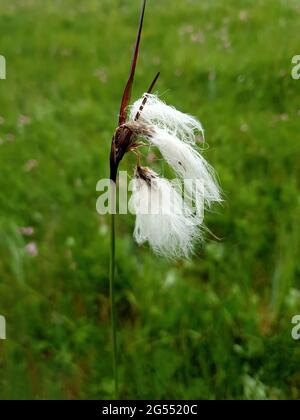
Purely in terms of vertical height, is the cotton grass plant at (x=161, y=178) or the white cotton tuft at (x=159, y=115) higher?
the white cotton tuft at (x=159, y=115)

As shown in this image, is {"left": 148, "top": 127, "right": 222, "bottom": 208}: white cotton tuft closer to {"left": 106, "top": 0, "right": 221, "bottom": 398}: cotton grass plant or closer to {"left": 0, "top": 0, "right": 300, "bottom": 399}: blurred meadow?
{"left": 106, "top": 0, "right": 221, "bottom": 398}: cotton grass plant

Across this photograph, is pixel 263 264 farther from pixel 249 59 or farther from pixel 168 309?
pixel 249 59

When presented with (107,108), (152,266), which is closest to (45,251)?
(152,266)

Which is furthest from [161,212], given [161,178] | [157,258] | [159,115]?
[157,258]

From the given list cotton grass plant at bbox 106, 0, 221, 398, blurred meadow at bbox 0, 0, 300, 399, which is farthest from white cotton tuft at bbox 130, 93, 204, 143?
blurred meadow at bbox 0, 0, 300, 399

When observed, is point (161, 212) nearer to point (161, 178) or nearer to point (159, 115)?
point (161, 178)

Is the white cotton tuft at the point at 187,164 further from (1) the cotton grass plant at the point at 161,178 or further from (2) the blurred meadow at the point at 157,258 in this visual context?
(2) the blurred meadow at the point at 157,258

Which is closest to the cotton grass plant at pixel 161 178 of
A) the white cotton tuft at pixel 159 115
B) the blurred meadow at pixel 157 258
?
the white cotton tuft at pixel 159 115
